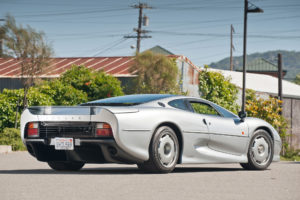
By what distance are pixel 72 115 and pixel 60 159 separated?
0.83 metres

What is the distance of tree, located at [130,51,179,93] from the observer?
81.2 feet

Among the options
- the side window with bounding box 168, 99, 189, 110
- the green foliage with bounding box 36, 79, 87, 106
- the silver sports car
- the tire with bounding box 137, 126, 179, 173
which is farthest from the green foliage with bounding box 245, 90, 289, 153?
the tire with bounding box 137, 126, 179, 173

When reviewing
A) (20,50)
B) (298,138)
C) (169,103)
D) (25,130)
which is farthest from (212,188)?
(298,138)

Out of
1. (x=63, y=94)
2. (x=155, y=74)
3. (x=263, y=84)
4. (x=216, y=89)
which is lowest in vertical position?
(x=63, y=94)

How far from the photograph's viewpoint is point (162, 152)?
8.54 meters

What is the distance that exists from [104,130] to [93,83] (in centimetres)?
1653

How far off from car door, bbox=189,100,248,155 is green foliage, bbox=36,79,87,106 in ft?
46.0

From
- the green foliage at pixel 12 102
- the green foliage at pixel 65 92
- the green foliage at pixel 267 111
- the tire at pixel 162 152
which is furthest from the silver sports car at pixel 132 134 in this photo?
the green foliage at pixel 267 111

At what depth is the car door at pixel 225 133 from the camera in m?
9.48

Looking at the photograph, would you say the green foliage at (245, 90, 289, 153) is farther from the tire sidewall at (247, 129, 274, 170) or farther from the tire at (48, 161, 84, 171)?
the tire at (48, 161, 84, 171)

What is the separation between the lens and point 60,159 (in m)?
8.73

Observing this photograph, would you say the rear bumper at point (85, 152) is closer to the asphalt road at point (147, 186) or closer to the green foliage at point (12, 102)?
the asphalt road at point (147, 186)

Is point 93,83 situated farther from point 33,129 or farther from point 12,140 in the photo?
point 33,129

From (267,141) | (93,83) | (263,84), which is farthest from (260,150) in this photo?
(263,84)
